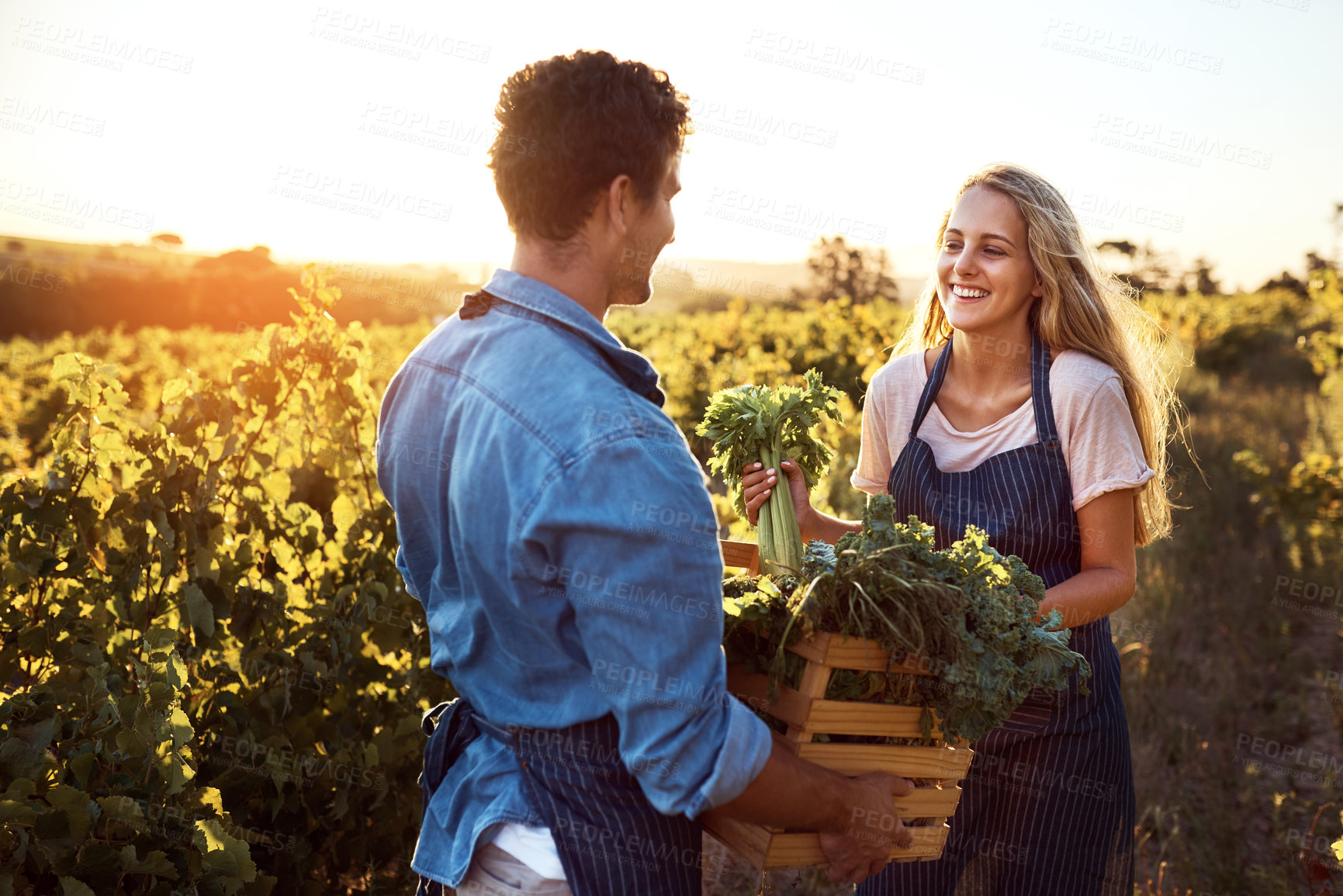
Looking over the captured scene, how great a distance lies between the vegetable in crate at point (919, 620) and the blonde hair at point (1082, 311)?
0.94m

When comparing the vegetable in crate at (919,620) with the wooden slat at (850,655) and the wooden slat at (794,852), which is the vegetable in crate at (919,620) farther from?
the wooden slat at (794,852)

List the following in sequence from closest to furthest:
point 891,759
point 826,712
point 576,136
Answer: point 576,136, point 826,712, point 891,759

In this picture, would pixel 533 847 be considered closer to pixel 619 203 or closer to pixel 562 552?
pixel 562 552

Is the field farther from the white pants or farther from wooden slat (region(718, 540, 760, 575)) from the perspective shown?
the white pants

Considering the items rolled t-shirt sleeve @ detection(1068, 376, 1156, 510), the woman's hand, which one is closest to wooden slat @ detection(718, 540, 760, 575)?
the woman's hand

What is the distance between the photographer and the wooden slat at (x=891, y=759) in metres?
1.79

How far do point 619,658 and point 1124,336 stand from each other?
207cm

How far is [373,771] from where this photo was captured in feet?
10.6

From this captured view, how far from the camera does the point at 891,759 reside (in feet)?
6.14

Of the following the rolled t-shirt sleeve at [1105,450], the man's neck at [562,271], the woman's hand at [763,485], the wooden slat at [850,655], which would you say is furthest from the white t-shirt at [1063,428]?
the man's neck at [562,271]

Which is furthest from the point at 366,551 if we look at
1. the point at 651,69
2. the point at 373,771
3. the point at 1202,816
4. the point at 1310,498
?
the point at 1310,498

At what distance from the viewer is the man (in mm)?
1380

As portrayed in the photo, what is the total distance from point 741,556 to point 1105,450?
101 centimetres

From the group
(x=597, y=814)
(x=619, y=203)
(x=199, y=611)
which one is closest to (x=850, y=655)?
Result: (x=597, y=814)
